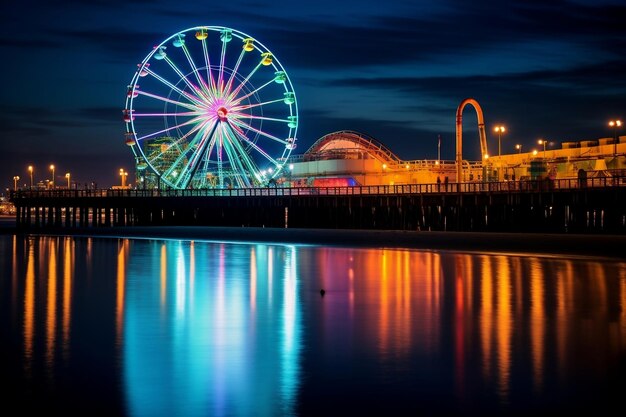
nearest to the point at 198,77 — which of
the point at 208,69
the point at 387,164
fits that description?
the point at 208,69

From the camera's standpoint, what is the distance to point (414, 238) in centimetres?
5141

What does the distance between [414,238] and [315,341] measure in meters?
33.4

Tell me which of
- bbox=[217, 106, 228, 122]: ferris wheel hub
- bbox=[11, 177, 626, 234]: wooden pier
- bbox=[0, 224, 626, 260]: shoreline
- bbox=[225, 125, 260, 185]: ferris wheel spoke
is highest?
bbox=[217, 106, 228, 122]: ferris wheel hub

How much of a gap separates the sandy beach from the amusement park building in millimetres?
19108

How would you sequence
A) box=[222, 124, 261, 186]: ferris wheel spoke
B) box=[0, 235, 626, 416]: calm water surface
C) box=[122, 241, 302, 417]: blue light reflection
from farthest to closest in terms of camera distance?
box=[222, 124, 261, 186]: ferris wheel spoke
box=[122, 241, 302, 417]: blue light reflection
box=[0, 235, 626, 416]: calm water surface

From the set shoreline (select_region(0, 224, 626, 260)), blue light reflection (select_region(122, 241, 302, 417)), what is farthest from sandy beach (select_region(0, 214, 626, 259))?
blue light reflection (select_region(122, 241, 302, 417))

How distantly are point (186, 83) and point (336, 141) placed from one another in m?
38.6

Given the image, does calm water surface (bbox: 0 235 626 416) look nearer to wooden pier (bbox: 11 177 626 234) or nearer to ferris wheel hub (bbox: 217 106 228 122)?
wooden pier (bbox: 11 177 626 234)

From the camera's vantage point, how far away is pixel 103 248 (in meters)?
51.1

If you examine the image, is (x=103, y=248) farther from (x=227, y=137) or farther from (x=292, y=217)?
(x=292, y=217)

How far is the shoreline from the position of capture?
4275 cm

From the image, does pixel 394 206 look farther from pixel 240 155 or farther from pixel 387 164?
pixel 387 164

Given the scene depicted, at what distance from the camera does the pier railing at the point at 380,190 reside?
170ft

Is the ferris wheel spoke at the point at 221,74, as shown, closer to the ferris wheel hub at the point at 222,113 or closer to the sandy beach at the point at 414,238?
the ferris wheel hub at the point at 222,113
